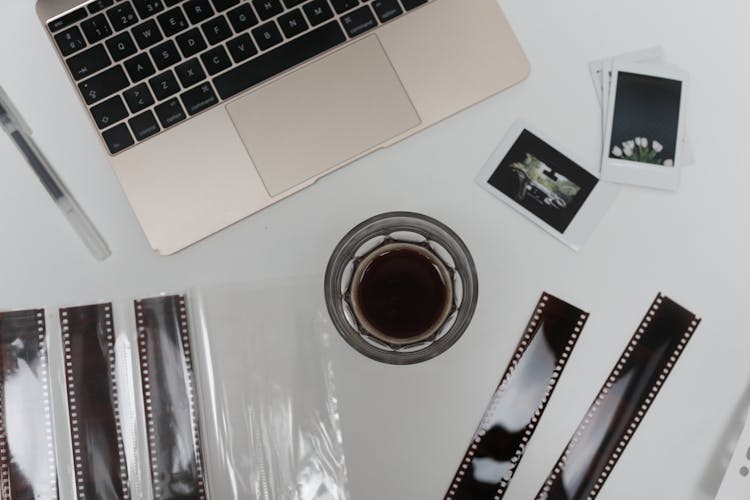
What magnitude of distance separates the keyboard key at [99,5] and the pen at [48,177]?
131 mm

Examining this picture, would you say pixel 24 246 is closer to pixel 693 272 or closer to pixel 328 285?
pixel 328 285

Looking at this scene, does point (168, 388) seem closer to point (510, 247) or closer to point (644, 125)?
point (510, 247)

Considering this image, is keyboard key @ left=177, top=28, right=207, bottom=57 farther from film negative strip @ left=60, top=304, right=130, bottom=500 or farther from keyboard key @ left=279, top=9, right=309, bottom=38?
film negative strip @ left=60, top=304, right=130, bottom=500

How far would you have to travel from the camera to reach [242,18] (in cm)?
65

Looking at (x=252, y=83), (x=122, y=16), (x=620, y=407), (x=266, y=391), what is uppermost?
(x=122, y=16)

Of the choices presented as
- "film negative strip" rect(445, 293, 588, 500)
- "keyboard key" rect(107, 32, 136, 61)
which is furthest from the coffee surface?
"keyboard key" rect(107, 32, 136, 61)

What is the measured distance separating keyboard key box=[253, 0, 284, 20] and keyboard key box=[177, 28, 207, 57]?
0.21ft

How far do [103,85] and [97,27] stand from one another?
0.06m

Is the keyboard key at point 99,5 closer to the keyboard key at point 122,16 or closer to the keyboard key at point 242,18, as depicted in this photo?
the keyboard key at point 122,16

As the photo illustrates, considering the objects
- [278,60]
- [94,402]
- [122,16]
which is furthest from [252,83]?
[94,402]

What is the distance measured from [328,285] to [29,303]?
12.3 inches

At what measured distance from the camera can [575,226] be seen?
0.70m

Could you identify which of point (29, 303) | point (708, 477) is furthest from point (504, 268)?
point (29, 303)

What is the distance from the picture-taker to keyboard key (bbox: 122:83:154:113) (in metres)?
0.64
